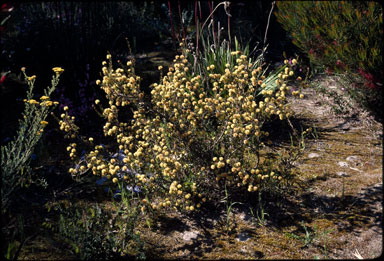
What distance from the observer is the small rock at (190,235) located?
2.69 metres

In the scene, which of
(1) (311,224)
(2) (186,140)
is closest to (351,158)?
(1) (311,224)

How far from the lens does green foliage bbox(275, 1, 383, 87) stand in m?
3.32

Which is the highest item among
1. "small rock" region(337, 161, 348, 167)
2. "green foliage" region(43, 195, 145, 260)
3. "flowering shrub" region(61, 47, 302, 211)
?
"flowering shrub" region(61, 47, 302, 211)

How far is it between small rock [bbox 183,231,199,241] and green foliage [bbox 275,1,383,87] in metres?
2.16

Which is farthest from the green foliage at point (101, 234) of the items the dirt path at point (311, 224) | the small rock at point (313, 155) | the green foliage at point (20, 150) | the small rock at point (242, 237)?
the small rock at point (313, 155)

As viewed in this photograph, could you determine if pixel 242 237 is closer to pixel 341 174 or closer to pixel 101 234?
pixel 101 234

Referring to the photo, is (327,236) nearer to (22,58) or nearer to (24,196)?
(24,196)

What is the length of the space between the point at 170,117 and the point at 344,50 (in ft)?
6.26

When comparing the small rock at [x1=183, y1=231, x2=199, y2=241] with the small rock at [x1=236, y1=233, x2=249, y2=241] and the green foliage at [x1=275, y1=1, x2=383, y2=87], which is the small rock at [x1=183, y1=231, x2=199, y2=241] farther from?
the green foliage at [x1=275, y1=1, x2=383, y2=87]

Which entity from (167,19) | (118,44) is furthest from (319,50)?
(167,19)

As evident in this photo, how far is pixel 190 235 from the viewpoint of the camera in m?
2.71

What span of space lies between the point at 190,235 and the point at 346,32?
2.43 m

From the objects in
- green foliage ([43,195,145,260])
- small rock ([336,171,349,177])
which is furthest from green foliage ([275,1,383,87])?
green foliage ([43,195,145,260])

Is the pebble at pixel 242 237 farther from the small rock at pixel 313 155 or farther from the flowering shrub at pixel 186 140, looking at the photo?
the small rock at pixel 313 155
